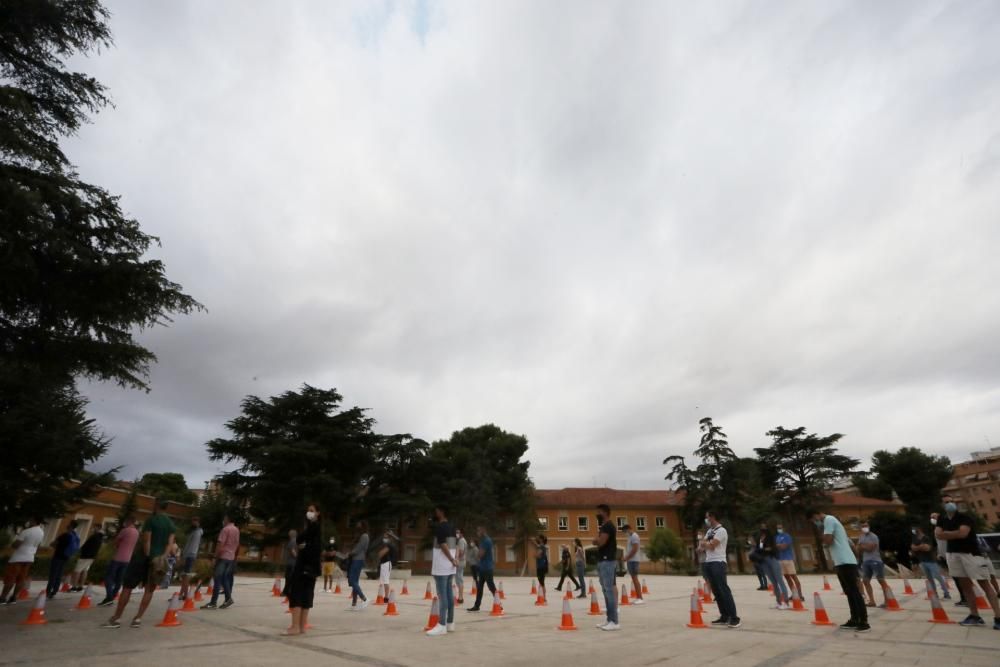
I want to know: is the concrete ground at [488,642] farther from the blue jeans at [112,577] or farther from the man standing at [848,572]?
the blue jeans at [112,577]

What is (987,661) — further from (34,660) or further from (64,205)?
(64,205)

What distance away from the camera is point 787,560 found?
1090 cm

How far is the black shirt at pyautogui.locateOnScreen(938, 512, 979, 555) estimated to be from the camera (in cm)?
752

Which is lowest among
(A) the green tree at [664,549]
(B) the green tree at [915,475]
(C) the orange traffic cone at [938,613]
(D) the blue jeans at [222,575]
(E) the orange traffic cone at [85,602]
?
(E) the orange traffic cone at [85,602]

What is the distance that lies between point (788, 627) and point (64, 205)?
44.3 feet

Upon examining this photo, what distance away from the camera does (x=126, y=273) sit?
8.71 metres

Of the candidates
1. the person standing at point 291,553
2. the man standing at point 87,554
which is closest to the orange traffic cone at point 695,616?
the person standing at point 291,553

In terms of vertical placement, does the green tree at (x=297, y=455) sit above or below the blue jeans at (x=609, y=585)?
above

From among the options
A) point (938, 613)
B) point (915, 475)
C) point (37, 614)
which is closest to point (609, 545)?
point (938, 613)

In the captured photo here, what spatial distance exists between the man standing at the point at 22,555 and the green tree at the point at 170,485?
60.7m

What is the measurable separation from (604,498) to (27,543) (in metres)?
56.9

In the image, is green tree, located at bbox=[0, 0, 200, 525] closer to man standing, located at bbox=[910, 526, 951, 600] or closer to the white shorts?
the white shorts

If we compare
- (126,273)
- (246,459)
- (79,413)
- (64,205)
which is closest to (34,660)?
(126,273)

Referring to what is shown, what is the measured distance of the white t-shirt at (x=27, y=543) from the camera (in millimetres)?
9006
